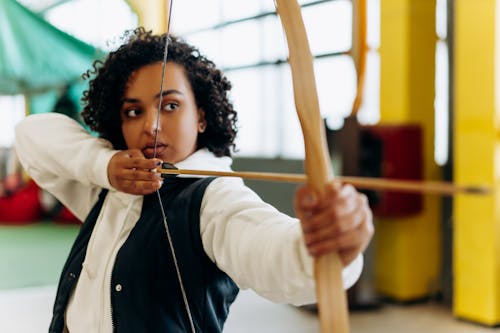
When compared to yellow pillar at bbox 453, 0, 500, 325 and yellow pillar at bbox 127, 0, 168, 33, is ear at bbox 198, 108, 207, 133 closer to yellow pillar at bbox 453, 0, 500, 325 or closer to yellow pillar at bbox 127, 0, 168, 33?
yellow pillar at bbox 127, 0, 168, 33

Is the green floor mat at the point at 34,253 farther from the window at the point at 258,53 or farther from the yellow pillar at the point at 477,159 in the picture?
the yellow pillar at the point at 477,159

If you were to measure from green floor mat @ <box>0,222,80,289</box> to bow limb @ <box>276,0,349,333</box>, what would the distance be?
668 mm

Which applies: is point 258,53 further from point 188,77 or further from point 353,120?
point 353,120

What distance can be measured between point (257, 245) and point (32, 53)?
2.20ft

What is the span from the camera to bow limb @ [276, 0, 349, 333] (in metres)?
0.43

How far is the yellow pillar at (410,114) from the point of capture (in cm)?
313

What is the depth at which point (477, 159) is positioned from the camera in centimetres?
262

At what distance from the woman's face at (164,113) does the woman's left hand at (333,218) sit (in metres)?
0.30

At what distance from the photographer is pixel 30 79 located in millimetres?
995

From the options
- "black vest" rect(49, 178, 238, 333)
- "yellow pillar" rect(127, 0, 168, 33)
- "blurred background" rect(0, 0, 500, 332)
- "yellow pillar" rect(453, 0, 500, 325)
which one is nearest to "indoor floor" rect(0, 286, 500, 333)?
"blurred background" rect(0, 0, 500, 332)

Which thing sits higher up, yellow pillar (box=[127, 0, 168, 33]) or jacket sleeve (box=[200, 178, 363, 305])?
yellow pillar (box=[127, 0, 168, 33])

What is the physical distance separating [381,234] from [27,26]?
2.60m

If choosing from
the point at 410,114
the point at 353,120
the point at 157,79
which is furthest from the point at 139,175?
the point at 410,114

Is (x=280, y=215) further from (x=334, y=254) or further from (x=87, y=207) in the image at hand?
(x=87, y=207)
